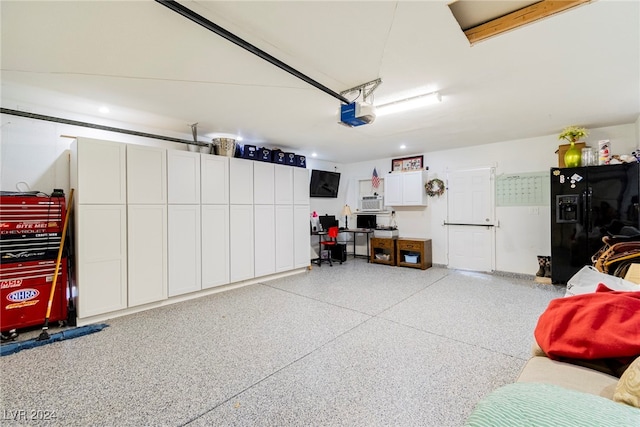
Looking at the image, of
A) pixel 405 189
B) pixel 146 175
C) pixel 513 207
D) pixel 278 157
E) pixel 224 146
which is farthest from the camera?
pixel 405 189

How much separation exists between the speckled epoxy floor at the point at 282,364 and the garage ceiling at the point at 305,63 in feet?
8.69

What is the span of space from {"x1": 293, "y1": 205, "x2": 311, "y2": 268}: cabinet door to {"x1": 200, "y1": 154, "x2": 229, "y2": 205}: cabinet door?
1.63m

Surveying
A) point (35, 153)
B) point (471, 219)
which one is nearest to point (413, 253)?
point (471, 219)

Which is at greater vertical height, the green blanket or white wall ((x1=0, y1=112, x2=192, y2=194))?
white wall ((x1=0, y1=112, x2=192, y2=194))

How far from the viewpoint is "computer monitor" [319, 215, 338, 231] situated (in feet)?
22.8

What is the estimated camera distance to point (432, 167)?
627 cm

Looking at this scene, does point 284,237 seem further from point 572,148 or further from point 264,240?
point 572,148

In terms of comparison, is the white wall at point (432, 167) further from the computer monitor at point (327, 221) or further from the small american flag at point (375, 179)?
the computer monitor at point (327, 221)

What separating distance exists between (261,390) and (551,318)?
196cm

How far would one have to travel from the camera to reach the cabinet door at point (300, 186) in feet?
18.7

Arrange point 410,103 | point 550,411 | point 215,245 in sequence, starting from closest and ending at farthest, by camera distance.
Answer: point 550,411 < point 410,103 < point 215,245

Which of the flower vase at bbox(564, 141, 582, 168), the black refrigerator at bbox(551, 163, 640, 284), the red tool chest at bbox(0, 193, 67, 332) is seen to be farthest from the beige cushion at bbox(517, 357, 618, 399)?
the red tool chest at bbox(0, 193, 67, 332)

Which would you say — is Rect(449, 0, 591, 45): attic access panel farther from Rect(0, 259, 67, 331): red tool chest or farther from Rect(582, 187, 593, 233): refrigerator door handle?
Rect(0, 259, 67, 331): red tool chest

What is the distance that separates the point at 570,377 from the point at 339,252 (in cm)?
569
